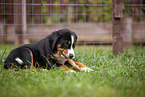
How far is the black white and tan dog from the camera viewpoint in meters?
2.58

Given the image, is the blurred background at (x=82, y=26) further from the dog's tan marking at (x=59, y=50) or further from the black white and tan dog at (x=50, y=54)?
the dog's tan marking at (x=59, y=50)

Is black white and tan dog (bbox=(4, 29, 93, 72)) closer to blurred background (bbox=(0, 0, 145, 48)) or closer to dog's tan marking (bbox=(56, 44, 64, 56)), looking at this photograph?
dog's tan marking (bbox=(56, 44, 64, 56))

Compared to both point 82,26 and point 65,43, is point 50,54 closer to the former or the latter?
point 65,43

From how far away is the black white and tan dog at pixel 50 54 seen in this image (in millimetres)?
2584

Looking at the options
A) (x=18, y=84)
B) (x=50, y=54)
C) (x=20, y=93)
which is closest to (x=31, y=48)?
(x=50, y=54)

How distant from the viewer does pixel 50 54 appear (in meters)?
2.71

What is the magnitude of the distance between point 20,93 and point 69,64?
1527 mm

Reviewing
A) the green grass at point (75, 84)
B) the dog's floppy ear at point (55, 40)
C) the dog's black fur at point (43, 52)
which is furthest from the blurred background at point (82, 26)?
the green grass at point (75, 84)

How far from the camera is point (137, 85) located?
1.71 metres

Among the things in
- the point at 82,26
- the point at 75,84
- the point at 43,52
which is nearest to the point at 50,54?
the point at 43,52

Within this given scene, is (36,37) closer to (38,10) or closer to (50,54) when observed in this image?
(38,10)

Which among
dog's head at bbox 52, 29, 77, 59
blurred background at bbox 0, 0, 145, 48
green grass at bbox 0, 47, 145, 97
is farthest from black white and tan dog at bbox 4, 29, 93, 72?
blurred background at bbox 0, 0, 145, 48

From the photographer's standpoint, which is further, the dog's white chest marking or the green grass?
the dog's white chest marking

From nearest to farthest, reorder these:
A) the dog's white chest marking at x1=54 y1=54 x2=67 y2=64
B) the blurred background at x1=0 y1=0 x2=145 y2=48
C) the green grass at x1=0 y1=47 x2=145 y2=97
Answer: the green grass at x1=0 y1=47 x2=145 y2=97 → the dog's white chest marking at x1=54 y1=54 x2=67 y2=64 → the blurred background at x1=0 y1=0 x2=145 y2=48
